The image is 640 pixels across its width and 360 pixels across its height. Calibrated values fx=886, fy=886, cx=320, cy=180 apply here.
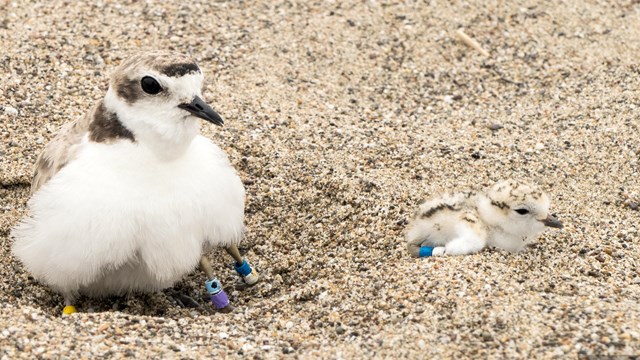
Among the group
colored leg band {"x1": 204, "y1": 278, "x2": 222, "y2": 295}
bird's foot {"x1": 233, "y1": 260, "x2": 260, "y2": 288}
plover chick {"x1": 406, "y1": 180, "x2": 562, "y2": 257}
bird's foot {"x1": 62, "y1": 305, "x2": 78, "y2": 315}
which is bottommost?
bird's foot {"x1": 233, "y1": 260, "x2": 260, "y2": 288}

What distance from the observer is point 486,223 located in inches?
183

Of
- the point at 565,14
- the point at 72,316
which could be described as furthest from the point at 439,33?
the point at 72,316

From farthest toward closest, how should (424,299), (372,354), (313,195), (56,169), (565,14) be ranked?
(565,14) < (313,195) < (56,169) < (424,299) < (372,354)

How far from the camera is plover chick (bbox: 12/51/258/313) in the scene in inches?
160

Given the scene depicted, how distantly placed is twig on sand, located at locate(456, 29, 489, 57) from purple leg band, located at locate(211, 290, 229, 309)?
3.19 metres

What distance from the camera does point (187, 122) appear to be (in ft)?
13.5

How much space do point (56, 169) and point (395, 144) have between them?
7.31 ft

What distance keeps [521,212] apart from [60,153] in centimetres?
235

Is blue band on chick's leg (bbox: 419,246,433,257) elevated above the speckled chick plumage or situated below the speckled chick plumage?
below

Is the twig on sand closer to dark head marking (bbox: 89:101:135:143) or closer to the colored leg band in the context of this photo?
the colored leg band

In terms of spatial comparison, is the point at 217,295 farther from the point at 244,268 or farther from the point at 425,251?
the point at 425,251

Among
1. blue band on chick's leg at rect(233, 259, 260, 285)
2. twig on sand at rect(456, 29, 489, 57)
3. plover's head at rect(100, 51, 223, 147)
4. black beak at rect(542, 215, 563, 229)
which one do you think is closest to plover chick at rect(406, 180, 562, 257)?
black beak at rect(542, 215, 563, 229)

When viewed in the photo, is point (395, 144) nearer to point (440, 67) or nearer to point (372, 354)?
point (440, 67)

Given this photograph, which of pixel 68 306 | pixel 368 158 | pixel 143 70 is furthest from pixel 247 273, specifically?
pixel 143 70
